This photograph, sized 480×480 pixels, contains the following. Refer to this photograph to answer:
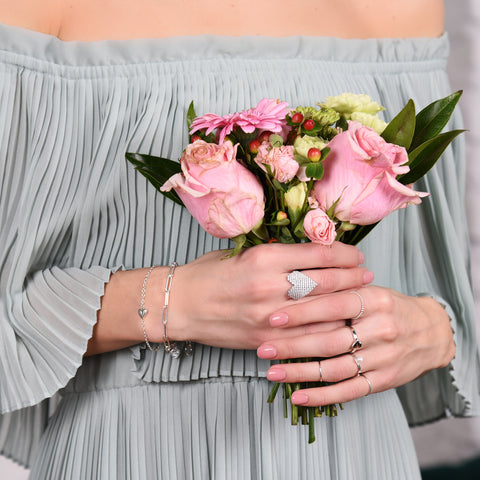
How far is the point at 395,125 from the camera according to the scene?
1.97 feet

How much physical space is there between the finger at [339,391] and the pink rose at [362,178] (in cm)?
20

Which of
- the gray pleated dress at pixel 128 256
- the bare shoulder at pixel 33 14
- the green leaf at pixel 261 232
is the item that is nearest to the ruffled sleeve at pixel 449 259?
the gray pleated dress at pixel 128 256

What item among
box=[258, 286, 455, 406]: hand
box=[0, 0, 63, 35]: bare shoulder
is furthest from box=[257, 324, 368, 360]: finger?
box=[0, 0, 63, 35]: bare shoulder

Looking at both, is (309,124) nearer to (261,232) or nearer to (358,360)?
(261,232)

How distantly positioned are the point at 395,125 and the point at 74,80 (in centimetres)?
47

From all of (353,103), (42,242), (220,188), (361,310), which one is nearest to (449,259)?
(361,310)

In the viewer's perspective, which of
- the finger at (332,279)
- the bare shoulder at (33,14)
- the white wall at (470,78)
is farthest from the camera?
the white wall at (470,78)

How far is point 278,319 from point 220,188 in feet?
0.57

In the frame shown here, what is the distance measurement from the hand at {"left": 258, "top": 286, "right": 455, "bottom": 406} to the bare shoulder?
52 centimetres

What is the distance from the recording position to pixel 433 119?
632 millimetres

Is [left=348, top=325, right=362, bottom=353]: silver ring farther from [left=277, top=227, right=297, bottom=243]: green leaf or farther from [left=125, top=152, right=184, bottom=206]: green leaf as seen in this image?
[left=125, top=152, right=184, bottom=206]: green leaf

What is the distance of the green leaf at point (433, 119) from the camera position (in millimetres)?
618

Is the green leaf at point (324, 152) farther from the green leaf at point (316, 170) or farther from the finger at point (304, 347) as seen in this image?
the finger at point (304, 347)

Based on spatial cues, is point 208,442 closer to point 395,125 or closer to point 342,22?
point 395,125
